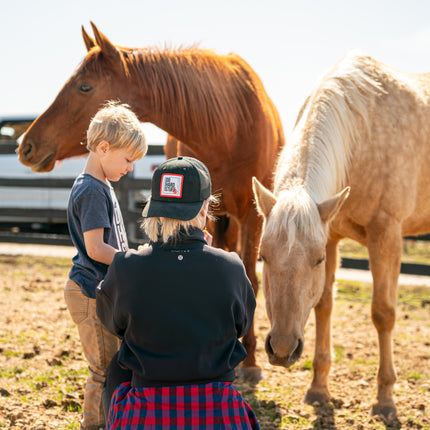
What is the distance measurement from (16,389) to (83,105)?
6.72 feet

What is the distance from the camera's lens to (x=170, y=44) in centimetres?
400

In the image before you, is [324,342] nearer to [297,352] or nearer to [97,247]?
[297,352]

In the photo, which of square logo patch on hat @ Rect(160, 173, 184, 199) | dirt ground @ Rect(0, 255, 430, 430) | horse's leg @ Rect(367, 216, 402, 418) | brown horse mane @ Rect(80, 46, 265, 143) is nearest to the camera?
square logo patch on hat @ Rect(160, 173, 184, 199)

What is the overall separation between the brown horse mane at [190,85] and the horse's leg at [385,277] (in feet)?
4.60

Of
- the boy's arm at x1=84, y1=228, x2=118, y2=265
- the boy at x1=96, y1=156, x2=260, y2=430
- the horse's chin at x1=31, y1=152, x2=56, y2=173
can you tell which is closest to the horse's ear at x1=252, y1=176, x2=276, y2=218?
the boy's arm at x1=84, y1=228, x2=118, y2=265

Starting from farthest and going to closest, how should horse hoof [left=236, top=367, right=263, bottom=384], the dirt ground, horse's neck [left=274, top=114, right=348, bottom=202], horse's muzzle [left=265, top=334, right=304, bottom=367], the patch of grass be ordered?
Answer: the patch of grass, horse hoof [left=236, top=367, right=263, bottom=384], the dirt ground, horse's neck [left=274, top=114, right=348, bottom=202], horse's muzzle [left=265, top=334, right=304, bottom=367]

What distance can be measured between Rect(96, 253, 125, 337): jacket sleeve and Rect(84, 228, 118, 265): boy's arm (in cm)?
50

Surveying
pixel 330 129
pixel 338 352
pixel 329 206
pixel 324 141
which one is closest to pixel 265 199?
pixel 329 206

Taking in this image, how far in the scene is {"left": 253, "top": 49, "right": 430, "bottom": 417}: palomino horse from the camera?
2.63 meters

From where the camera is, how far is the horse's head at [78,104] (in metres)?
3.52

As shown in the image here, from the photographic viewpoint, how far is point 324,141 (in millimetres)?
3150

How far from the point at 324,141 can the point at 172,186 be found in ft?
5.71

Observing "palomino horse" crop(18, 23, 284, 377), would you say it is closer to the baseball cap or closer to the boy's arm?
the boy's arm

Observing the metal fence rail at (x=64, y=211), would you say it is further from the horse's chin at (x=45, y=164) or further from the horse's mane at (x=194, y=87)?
the horse's chin at (x=45, y=164)
